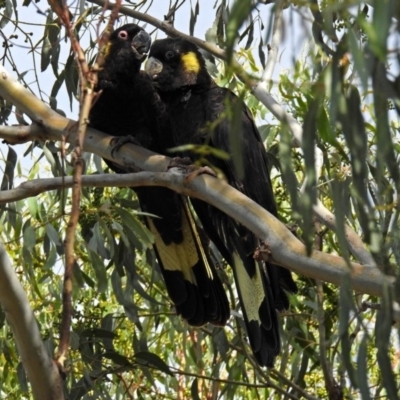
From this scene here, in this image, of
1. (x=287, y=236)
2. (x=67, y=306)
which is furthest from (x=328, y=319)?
(x=67, y=306)

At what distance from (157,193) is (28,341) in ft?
4.22

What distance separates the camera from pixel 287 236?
4.61ft

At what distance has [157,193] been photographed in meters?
2.54

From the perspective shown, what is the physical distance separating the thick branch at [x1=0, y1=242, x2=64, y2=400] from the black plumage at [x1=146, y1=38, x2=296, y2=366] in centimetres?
71

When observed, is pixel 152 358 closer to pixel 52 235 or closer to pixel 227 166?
pixel 52 235

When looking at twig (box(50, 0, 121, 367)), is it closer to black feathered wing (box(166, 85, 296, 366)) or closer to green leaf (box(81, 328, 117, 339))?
black feathered wing (box(166, 85, 296, 366))

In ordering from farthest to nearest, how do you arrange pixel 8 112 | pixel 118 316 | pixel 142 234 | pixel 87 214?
pixel 118 316, pixel 8 112, pixel 87 214, pixel 142 234

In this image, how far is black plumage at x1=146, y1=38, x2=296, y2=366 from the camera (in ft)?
6.95

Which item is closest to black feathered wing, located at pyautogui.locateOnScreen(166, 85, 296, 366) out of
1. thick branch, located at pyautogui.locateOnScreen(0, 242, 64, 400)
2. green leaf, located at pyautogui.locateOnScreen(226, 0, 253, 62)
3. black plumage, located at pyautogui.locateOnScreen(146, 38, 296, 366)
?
black plumage, located at pyautogui.locateOnScreen(146, 38, 296, 366)

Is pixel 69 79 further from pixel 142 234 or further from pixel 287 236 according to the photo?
pixel 287 236

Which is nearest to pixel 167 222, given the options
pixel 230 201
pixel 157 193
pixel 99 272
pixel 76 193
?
pixel 157 193

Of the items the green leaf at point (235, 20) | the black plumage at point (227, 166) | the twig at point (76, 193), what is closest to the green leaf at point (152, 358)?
the black plumage at point (227, 166)

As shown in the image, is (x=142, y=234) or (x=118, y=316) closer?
(x=142, y=234)

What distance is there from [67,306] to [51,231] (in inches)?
55.5
